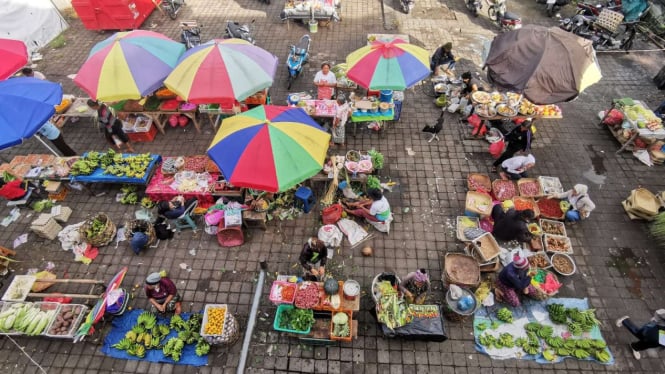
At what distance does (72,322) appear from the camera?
23.8 ft

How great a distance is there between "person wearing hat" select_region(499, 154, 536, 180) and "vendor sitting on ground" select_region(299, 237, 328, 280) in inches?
241

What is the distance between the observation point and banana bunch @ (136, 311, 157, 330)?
7.47m

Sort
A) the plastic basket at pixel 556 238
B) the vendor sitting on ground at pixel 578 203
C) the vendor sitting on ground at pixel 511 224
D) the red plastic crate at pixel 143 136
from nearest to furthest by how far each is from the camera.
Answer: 1. the vendor sitting on ground at pixel 511 224
2. the plastic basket at pixel 556 238
3. the vendor sitting on ground at pixel 578 203
4. the red plastic crate at pixel 143 136

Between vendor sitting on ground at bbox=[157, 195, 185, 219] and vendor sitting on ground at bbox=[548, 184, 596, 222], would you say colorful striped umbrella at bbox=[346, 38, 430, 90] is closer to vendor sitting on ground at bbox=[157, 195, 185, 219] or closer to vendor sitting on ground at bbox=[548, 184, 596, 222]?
vendor sitting on ground at bbox=[548, 184, 596, 222]

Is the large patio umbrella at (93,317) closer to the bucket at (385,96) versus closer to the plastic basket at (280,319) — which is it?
the plastic basket at (280,319)

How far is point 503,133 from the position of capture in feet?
36.9

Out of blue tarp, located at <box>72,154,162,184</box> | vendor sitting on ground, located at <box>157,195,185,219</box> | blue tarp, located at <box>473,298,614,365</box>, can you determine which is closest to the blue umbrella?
blue tarp, located at <box>72,154,162,184</box>

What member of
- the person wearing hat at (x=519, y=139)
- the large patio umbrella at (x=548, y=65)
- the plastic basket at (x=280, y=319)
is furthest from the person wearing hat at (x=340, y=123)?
the plastic basket at (x=280, y=319)

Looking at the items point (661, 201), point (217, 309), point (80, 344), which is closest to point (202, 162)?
point (217, 309)

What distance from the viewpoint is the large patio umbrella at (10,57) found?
10469 millimetres

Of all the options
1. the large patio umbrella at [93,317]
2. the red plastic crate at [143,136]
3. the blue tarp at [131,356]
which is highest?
the red plastic crate at [143,136]

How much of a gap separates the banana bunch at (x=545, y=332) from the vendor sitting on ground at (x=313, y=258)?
4.96m

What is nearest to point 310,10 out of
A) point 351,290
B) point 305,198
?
point 305,198

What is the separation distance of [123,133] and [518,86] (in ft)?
39.9
